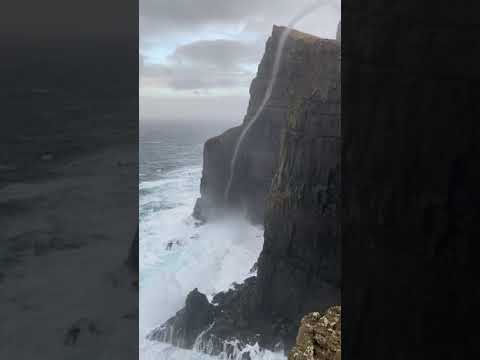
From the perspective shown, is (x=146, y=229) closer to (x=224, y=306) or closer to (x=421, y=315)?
(x=224, y=306)

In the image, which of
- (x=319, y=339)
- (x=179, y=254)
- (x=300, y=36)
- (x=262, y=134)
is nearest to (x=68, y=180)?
(x=319, y=339)

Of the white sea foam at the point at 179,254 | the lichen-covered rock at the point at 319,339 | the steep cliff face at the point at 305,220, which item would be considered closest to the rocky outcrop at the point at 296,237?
the steep cliff face at the point at 305,220

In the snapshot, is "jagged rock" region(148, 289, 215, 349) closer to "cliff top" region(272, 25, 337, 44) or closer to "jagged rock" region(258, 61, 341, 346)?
"jagged rock" region(258, 61, 341, 346)

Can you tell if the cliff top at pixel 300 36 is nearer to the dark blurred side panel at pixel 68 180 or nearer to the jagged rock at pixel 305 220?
the jagged rock at pixel 305 220

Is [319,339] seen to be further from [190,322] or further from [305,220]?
[190,322]

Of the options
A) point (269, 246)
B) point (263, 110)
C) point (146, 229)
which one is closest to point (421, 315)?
point (269, 246)
